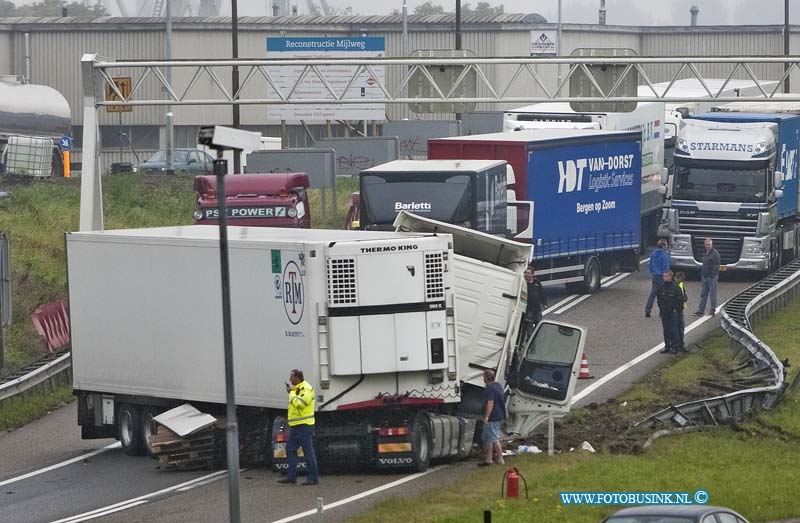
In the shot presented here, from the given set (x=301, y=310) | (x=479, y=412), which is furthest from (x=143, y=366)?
(x=479, y=412)

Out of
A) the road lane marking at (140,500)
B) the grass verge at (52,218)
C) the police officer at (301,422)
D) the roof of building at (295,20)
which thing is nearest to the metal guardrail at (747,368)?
the police officer at (301,422)

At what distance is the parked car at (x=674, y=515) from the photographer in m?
13.3

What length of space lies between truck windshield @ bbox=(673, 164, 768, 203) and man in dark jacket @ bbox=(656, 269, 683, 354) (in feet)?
31.9

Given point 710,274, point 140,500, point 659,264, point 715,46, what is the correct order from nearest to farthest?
point 140,500
point 659,264
point 710,274
point 715,46

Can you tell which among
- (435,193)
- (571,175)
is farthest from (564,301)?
(435,193)

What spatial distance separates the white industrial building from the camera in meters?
74.1

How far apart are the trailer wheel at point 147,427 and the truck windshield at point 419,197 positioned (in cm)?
984

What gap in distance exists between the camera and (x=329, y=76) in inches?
2250

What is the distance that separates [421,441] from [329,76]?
3753 centimetres

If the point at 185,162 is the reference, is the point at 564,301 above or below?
below

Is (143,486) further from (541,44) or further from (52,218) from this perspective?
(541,44)

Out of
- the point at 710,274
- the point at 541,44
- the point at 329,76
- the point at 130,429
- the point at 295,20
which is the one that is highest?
the point at 295,20

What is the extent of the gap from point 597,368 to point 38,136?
31950 mm

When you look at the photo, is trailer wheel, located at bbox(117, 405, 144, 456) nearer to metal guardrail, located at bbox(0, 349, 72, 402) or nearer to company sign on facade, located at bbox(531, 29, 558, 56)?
metal guardrail, located at bbox(0, 349, 72, 402)
